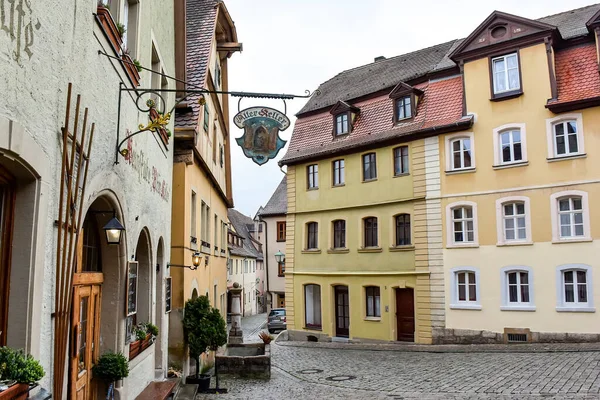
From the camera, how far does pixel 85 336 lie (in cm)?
698

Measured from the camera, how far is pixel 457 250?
20672mm

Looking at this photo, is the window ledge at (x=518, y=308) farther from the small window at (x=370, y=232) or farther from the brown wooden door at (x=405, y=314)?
the small window at (x=370, y=232)

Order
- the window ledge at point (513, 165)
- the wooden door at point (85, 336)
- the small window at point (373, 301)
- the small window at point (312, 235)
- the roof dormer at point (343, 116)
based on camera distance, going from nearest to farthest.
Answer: the wooden door at point (85, 336), the window ledge at point (513, 165), the small window at point (373, 301), the roof dormer at point (343, 116), the small window at point (312, 235)

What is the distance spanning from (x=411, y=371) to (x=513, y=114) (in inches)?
387

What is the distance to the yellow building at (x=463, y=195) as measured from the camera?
18.4 metres

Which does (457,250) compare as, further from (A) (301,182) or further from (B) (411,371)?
(A) (301,182)

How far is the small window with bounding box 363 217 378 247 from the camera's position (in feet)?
78.7

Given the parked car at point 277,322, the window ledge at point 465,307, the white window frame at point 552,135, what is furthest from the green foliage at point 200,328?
the parked car at point 277,322

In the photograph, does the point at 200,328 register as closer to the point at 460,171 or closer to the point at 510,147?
the point at 460,171

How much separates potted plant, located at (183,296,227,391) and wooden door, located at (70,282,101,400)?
5.45m

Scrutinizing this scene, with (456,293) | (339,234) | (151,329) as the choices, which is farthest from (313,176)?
(151,329)

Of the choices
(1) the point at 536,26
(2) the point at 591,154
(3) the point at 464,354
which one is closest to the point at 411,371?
(3) the point at 464,354

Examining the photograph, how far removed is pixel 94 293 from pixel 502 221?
15834 millimetres

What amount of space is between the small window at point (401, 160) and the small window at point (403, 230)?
179 centimetres
